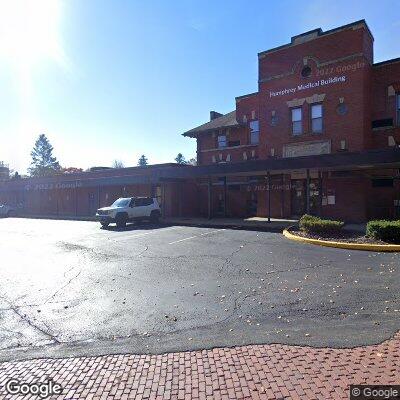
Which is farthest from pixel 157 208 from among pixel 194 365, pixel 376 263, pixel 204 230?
pixel 194 365

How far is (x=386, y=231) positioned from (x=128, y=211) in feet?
51.3

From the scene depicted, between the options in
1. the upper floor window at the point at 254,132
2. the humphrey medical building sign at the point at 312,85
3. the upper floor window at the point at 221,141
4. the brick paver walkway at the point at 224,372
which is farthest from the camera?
the upper floor window at the point at 221,141

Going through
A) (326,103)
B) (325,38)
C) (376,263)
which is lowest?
(376,263)

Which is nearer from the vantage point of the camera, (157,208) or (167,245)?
(167,245)

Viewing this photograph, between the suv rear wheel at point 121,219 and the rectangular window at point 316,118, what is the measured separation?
43.4 feet

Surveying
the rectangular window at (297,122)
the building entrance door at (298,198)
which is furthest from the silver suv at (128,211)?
the rectangular window at (297,122)

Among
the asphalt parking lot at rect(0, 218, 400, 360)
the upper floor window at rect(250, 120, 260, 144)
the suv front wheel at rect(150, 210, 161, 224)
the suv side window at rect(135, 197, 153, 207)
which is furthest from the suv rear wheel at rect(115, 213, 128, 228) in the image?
the upper floor window at rect(250, 120, 260, 144)

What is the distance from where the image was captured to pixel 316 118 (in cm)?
2411

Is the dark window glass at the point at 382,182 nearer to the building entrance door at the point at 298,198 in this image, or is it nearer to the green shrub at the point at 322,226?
the building entrance door at the point at 298,198

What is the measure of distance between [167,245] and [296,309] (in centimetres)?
884

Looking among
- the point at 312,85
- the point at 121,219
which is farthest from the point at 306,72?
the point at 121,219

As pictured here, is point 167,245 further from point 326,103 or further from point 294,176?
point 326,103

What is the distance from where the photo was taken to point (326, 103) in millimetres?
23562

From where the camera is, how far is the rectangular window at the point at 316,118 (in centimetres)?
2397
